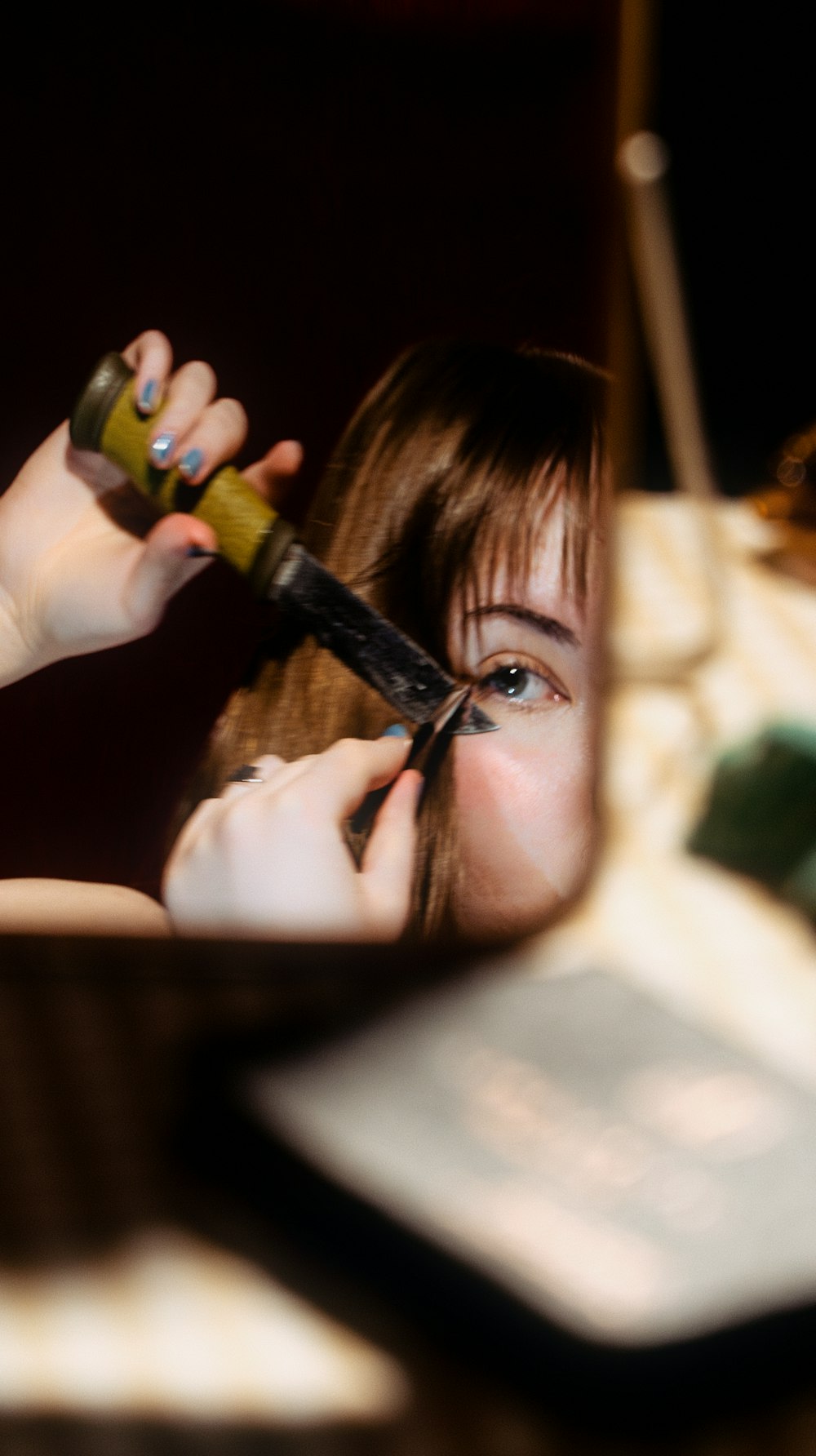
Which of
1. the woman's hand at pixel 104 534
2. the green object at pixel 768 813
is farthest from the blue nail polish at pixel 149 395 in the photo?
the green object at pixel 768 813

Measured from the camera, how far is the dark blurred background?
0.56 feet

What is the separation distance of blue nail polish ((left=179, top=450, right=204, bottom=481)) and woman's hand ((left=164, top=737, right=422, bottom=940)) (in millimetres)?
40

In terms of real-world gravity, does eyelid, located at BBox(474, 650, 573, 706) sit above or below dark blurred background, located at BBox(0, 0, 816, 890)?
below

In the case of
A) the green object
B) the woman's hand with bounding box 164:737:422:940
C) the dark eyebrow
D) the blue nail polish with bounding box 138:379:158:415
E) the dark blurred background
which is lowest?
the woman's hand with bounding box 164:737:422:940

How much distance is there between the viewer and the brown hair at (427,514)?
18 cm

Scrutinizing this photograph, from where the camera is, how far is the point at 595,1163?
146 mm

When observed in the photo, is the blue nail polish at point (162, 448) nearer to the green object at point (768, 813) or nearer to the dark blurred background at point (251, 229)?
the dark blurred background at point (251, 229)

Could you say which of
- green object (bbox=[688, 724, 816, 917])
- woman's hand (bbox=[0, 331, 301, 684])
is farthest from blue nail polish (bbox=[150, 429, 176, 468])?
green object (bbox=[688, 724, 816, 917])

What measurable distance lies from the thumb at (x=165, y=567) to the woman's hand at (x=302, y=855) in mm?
26

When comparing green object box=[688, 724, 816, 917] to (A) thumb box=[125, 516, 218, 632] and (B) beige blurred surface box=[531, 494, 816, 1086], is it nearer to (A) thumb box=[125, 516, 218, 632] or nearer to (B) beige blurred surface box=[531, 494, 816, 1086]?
(B) beige blurred surface box=[531, 494, 816, 1086]

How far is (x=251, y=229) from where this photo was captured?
173 millimetres

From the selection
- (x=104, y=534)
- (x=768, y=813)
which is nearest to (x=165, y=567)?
(x=104, y=534)

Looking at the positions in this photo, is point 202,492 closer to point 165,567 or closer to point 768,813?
point 165,567

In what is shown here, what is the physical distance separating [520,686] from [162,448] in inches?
2.3
